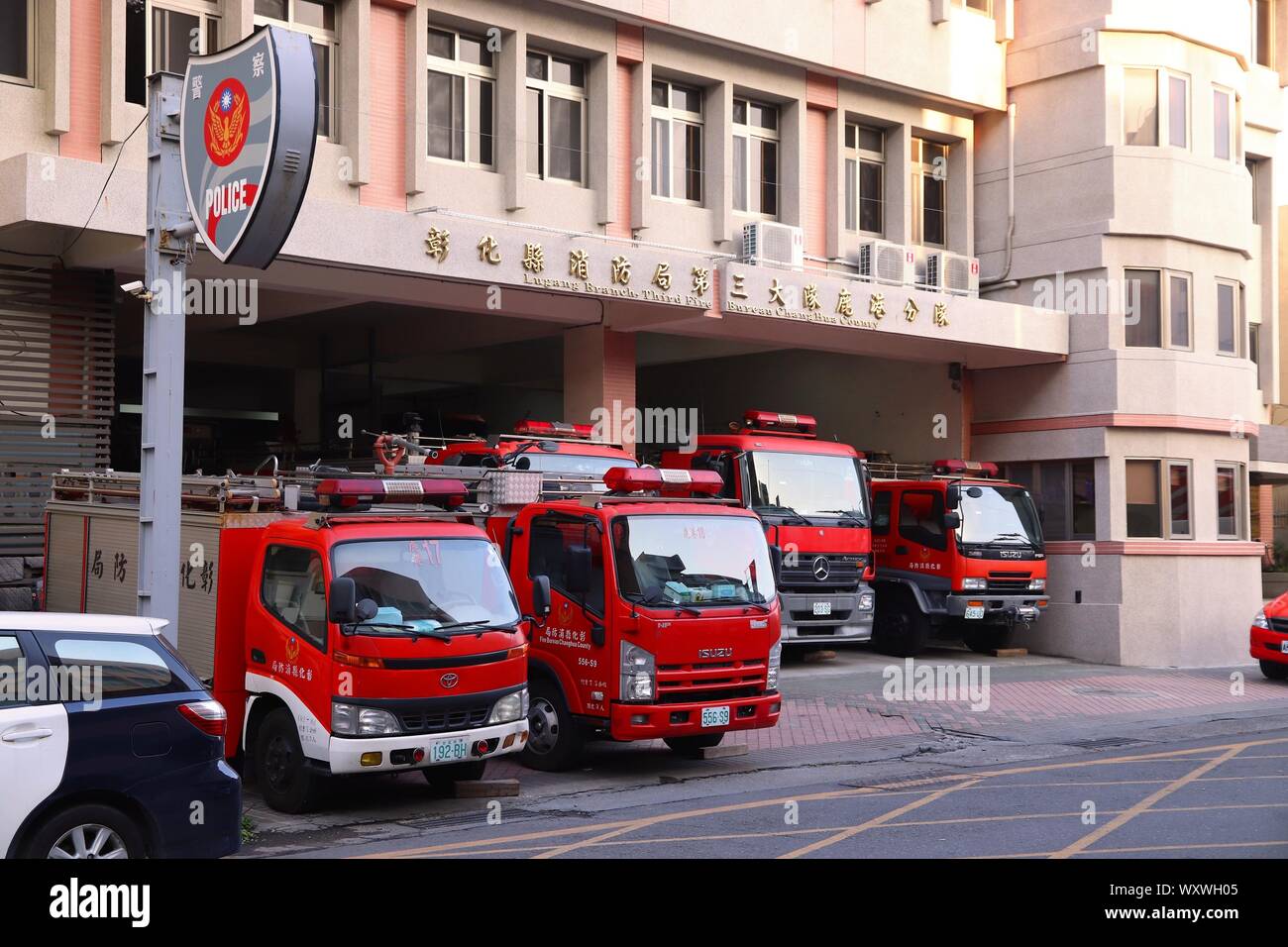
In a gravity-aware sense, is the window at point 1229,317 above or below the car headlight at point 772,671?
above

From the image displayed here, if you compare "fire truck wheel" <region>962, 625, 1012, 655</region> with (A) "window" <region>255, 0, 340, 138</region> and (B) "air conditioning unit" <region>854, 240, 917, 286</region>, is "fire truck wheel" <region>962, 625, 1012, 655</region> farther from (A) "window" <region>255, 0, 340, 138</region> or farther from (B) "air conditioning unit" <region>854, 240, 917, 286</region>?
(A) "window" <region>255, 0, 340, 138</region>

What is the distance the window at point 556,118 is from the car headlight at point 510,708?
425 inches

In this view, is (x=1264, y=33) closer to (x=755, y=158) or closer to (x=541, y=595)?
(x=755, y=158)

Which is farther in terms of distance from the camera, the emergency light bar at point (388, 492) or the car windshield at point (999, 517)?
the car windshield at point (999, 517)

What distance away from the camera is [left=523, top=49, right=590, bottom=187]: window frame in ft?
64.3

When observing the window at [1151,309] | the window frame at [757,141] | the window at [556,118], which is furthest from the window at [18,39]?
the window at [1151,309]

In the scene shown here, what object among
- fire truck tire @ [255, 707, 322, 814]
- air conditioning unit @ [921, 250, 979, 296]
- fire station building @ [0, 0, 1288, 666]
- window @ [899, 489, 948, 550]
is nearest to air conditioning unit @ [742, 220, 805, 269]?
fire station building @ [0, 0, 1288, 666]

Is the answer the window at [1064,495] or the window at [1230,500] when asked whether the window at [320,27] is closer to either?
the window at [1064,495]

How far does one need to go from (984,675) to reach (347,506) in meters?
12.1

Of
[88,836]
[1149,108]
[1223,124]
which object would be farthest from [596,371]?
[88,836]

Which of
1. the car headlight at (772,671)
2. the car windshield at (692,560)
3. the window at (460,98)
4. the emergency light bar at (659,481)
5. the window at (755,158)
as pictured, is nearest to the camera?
the car windshield at (692,560)

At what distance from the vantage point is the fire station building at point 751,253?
15.8 metres
